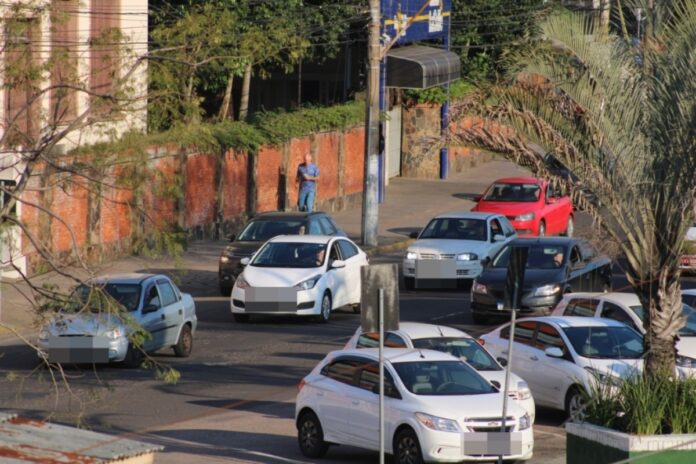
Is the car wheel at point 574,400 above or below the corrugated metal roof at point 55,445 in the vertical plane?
below

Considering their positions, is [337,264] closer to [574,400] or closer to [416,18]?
[574,400]

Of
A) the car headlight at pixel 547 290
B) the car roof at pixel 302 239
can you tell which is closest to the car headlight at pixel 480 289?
the car headlight at pixel 547 290

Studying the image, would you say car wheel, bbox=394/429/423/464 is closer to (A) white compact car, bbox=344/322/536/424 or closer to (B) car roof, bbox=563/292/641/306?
(A) white compact car, bbox=344/322/536/424

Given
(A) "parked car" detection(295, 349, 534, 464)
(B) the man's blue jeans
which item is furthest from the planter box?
(B) the man's blue jeans

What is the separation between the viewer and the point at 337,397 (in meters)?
15.2

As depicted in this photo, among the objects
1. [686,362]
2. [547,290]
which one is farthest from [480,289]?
[686,362]

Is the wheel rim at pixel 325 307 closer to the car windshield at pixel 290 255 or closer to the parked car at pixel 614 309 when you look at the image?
the car windshield at pixel 290 255

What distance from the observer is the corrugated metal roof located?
8758 millimetres

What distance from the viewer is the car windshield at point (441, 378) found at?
14938mm

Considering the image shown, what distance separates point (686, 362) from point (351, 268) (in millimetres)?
8614

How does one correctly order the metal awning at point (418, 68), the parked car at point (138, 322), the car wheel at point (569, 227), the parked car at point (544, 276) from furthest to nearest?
the metal awning at point (418, 68) → the car wheel at point (569, 227) → the parked car at point (544, 276) → the parked car at point (138, 322)

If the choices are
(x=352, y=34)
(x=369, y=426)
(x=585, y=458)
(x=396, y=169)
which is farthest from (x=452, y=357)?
(x=396, y=169)

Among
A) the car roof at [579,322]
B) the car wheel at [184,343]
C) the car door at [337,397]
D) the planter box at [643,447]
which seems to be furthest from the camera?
the car wheel at [184,343]

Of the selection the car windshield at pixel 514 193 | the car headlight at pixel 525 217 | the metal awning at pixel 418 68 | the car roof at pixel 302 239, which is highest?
the metal awning at pixel 418 68
